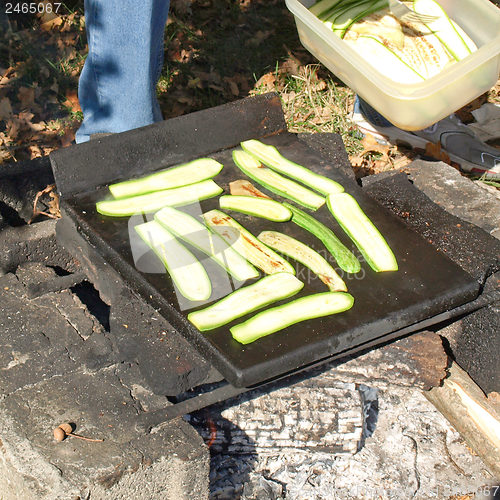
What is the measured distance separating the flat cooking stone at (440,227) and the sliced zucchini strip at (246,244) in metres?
0.80

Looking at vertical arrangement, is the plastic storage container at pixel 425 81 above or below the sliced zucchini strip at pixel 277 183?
above

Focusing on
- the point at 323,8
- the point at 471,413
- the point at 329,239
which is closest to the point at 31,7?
the point at 323,8

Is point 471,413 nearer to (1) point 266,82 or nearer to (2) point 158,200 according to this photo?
(2) point 158,200

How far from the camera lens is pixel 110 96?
4.89 meters

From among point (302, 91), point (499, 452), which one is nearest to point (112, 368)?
point (499, 452)

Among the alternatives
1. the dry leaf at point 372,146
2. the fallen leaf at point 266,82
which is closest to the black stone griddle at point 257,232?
the dry leaf at point 372,146

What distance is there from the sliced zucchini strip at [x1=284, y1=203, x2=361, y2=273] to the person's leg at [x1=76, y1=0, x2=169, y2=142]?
1.71 m

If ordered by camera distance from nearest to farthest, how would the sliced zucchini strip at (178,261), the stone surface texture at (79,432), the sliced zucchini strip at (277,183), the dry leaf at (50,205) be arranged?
the stone surface texture at (79,432)
the sliced zucchini strip at (178,261)
the sliced zucchini strip at (277,183)
the dry leaf at (50,205)

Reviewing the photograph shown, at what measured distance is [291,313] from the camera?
A: 2979mm

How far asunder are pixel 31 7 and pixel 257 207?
14.6ft

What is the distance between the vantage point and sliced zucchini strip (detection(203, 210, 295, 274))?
3.24m

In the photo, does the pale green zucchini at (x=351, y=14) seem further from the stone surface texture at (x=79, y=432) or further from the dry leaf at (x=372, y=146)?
the stone surface texture at (x=79, y=432)

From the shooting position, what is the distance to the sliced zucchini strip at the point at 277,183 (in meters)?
3.66

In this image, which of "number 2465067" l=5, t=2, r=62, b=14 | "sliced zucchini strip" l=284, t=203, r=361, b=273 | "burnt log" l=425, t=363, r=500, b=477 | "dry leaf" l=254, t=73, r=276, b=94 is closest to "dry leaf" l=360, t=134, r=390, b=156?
"dry leaf" l=254, t=73, r=276, b=94
